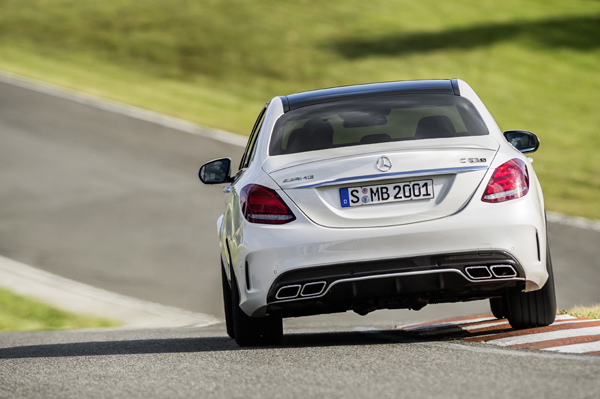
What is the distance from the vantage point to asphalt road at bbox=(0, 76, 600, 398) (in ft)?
16.5

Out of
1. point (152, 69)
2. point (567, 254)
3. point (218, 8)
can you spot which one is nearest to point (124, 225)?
point (567, 254)

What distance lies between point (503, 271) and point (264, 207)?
4.96ft

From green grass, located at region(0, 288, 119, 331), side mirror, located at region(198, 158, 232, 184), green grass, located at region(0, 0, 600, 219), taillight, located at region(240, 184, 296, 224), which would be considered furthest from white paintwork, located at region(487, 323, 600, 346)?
green grass, located at region(0, 0, 600, 219)

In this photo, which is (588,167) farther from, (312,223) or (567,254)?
(312,223)

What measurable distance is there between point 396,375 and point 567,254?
11.4 metres

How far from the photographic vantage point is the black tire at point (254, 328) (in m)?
6.32

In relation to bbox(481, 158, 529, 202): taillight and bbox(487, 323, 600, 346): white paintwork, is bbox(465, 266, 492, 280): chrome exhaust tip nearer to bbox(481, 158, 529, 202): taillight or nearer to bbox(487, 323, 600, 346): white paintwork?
bbox(481, 158, 529, 202): taillight

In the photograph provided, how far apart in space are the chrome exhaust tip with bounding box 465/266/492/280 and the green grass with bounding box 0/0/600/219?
19.0 meters

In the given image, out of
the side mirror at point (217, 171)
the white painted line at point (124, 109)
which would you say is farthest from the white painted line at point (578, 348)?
the white painted line at point (124, 109)

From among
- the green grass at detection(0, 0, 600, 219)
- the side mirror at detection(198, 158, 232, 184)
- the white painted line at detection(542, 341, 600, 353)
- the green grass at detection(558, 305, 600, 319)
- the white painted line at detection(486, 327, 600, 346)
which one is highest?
the side mirror at detection(198, 158, 232, 184)

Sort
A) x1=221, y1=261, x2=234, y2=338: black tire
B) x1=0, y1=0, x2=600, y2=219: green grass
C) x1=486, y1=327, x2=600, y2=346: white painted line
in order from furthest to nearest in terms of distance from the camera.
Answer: x1=0, y1=0, x2=600, y2=219: green grass → x1=221, y1=261, x2=234, y2=338: black tire → x1=486, y1=327, x2=600, y2=346: white painted line

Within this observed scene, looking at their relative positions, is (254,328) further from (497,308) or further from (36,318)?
(36,318)

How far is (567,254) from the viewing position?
1580cm

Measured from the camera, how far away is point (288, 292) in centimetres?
572
